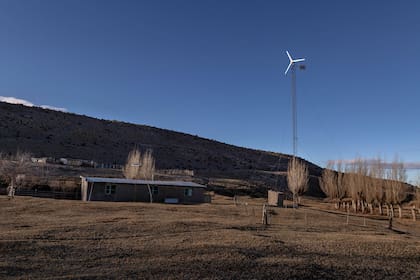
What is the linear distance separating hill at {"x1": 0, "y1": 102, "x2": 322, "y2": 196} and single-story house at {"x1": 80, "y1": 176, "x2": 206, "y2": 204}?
18.4 meters

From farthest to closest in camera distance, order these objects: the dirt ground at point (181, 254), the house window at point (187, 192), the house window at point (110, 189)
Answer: the house window at point (187, 192) < the house window at point (110, 189) < the dirt ground at point (181, 254)

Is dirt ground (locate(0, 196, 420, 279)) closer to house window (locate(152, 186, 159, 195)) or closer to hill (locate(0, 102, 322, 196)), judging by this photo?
house window (locate(152, 186, 159, 195))

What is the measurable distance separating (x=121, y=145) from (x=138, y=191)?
45236 mm

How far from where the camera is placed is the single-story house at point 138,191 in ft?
113

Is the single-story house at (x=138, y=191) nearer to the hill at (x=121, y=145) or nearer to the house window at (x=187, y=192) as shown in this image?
the house window at (x=187, y=192)

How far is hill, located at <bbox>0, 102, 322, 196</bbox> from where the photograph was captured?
66750 mm

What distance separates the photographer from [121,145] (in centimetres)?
7981

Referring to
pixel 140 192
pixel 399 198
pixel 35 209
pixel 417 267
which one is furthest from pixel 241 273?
pixel 399 198

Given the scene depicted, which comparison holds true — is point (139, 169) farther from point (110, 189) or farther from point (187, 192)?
point (110, 189)

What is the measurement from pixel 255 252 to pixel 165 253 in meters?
2.66

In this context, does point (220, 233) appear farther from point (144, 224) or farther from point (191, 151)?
point (191, 151)

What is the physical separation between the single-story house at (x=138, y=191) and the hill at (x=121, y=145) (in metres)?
18.4

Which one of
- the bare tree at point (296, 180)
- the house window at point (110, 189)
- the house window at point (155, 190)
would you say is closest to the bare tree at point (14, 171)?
the house window at point (110, 189)

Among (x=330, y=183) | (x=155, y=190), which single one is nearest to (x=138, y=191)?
(x=155, y=190)
